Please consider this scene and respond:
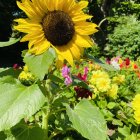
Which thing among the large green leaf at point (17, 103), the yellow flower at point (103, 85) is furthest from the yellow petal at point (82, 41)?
the yellow flower at point (103, 85)

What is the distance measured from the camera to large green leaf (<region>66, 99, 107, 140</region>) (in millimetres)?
2297

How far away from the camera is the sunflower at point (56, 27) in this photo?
88.4 inches

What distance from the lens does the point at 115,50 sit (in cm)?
1422

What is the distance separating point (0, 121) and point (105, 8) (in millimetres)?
17854

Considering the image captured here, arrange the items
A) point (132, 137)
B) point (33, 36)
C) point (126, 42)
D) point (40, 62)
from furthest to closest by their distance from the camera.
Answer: point (126, 42) < point (132, 137) < point (33, 36) < point (40, 62)

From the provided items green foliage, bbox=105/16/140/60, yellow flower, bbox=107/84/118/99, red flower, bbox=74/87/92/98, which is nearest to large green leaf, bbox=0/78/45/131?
red flower, bbox=74/87/92/98

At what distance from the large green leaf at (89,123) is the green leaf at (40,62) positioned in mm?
328

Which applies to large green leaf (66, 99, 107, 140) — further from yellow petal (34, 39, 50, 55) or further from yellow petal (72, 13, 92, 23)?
yellow petal (72, 13, 92, 23)

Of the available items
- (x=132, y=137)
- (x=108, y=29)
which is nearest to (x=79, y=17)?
(x=132, y=137)

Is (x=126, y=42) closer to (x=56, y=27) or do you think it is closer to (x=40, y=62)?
(x=56, y=27)

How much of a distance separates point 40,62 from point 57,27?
0.23 meters

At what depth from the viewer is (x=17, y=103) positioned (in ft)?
7.47

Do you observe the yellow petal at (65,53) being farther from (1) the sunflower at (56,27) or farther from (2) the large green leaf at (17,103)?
(2) the large green leaf at (17,103)

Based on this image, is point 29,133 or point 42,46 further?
point 29,133
